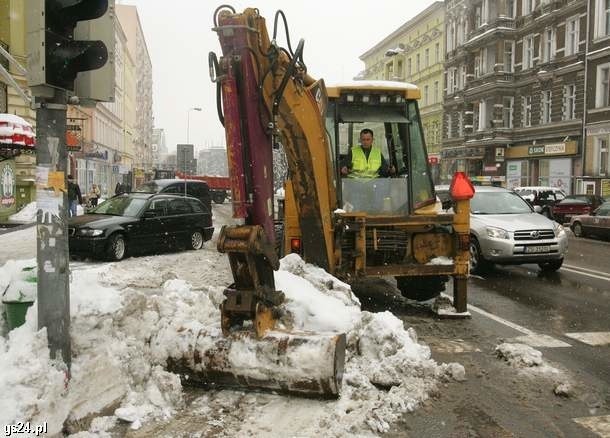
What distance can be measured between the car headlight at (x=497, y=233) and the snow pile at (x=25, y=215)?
1684 cm

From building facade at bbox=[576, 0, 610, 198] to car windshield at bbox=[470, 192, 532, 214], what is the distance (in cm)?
2293

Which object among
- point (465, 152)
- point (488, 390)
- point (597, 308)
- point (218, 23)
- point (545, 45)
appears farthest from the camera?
point (465, 152)

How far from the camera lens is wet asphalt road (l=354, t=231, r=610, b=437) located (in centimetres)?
446

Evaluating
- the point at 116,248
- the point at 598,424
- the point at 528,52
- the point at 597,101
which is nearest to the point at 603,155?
the point at 597,101

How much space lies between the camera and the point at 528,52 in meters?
41.7

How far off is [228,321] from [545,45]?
40.4 m

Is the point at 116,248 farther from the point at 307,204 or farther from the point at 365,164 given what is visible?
the point at 307,204

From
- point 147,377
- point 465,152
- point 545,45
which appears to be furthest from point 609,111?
point 147,377

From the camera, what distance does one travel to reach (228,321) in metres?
4.75

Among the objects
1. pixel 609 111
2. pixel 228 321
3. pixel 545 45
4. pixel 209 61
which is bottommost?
pixel 228 321

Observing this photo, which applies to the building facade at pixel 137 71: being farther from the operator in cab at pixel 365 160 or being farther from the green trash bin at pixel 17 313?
the green trash bin at pixel 17 313

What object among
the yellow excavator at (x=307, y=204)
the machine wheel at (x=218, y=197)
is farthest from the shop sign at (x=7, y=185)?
the machine wheel at (x=218, y=197)

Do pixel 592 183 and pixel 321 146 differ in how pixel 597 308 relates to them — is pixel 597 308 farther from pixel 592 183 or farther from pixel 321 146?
pixel 592 183

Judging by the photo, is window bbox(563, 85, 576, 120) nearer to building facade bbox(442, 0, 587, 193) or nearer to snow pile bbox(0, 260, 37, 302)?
building facade bbox(442, 0, 587, 193)
